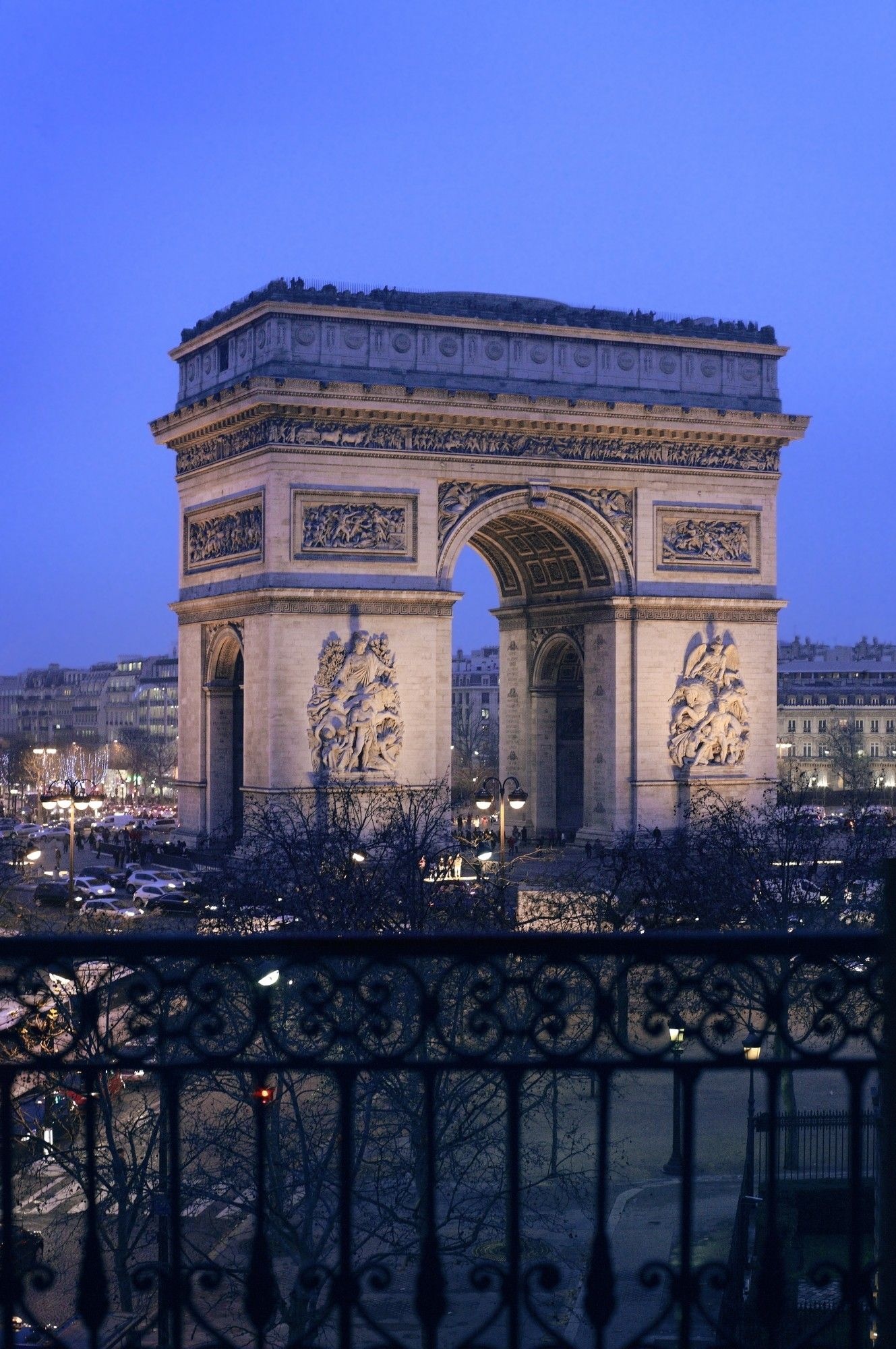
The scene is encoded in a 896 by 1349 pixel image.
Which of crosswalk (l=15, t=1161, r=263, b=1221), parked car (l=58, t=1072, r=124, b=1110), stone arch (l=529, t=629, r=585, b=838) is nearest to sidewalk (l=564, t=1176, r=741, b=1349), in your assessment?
crosswalk (l=15, t=1161, r=263, b=1221)

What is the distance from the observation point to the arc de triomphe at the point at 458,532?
30.3m

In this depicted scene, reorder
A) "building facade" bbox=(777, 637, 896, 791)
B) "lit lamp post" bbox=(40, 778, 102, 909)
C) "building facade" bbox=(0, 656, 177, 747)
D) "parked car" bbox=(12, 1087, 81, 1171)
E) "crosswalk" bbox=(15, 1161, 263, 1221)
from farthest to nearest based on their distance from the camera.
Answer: "building facade" bbox=(0, 656, 177, 747) < "building facade" bbox=(777, 637, 896, 791) < "lit lamp post" bbox=(40, 778, 102, 909) < "crosswalk" bbox=(15, 1161, 263, 1221) < "parked car" bbox=(12, 1087, 81, 1171)

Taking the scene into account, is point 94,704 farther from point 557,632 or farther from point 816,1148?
point 816,1148

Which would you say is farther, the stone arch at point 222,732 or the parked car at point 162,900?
the stone arch at point 222,732

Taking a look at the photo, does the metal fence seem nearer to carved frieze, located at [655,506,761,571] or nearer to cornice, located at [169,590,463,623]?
cornice, located at [169,590,463,623]

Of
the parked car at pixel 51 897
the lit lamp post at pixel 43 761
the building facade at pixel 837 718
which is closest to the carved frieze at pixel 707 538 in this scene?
the parked car at pixel 51 897

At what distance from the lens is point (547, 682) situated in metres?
36.3

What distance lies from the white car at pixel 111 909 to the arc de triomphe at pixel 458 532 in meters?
2.84

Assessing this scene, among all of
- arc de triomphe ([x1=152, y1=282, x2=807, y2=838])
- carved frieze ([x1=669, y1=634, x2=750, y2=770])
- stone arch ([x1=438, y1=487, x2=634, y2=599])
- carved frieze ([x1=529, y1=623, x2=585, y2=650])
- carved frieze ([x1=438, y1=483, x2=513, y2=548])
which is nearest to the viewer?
arc de triomphe ([x1=152, y1=282, x2=807, y2=838])

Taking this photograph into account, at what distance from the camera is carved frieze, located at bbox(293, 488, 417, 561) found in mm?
30375

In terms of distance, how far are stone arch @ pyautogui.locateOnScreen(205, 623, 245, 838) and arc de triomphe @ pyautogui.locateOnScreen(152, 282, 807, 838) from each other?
0.05m

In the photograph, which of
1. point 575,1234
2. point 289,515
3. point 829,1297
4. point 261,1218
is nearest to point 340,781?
point 289,515

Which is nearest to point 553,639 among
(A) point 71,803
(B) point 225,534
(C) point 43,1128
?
(B) point 225,534

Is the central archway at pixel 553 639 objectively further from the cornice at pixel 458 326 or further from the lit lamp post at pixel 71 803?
the lit lamp post at pixel 71 803
